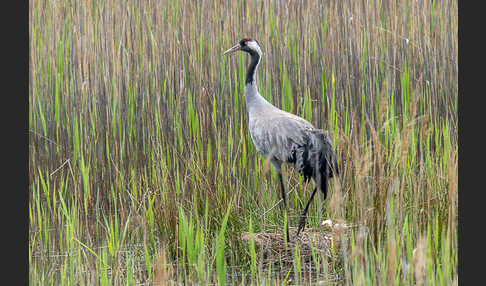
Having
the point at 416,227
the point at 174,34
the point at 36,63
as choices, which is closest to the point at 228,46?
the point at 174,34

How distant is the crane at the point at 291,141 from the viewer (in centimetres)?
428

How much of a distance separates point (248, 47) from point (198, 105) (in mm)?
544

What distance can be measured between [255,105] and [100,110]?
1.17 metres

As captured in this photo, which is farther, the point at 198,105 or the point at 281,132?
the point at 198,105

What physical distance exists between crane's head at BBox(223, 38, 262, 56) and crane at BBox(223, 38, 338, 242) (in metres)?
0.32

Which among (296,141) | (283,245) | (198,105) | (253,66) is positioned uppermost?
(253,66)

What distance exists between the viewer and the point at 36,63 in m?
4.93

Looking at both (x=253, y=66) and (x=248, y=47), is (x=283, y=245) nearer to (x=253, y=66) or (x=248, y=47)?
(x=253, y=66)

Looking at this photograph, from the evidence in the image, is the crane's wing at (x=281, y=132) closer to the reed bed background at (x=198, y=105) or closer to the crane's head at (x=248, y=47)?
the reed bed background at (x=198, y=105)

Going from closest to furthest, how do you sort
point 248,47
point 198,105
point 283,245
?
point 283,245, point 248,47, point 198,105

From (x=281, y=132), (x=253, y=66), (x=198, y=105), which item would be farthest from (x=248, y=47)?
(x=281, y=132)

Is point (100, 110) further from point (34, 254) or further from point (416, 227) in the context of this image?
point (416, 227)

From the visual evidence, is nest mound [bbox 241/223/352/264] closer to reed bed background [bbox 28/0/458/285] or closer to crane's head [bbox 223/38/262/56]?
reed bed background [bbox 28/0/458/285]

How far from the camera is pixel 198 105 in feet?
15.3
